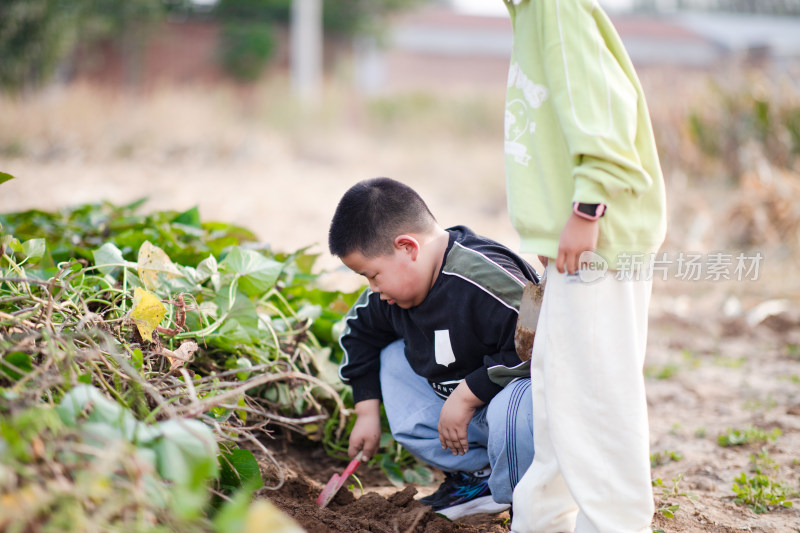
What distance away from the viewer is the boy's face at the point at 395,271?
1661mm

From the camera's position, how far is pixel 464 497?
6.06 feet

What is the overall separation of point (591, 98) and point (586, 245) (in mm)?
272

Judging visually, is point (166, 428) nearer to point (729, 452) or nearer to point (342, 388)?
point (342, 388)

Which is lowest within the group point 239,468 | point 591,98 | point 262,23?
point 239,468

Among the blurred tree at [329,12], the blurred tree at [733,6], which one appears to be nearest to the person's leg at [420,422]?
the blurred tree at [329,12]

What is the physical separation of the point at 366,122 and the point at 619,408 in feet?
49.2

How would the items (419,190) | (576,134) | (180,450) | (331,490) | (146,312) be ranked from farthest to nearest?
(419,190), (331,490), (146,312), (576,134), (180,450)

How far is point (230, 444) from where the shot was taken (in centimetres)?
159

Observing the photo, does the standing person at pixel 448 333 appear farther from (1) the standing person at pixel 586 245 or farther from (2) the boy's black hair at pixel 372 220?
(1) the standing person at pixel 586 245

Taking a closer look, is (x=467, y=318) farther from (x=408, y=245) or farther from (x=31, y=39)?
(x=31, y=39)

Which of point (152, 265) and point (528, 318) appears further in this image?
point (152, 265)

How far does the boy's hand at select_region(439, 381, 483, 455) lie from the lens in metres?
1.62

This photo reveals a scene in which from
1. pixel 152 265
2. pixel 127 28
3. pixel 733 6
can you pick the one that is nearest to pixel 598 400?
pixel 152 265

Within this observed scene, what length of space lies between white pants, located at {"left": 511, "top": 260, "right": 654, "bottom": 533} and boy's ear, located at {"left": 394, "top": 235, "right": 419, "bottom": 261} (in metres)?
0.39
